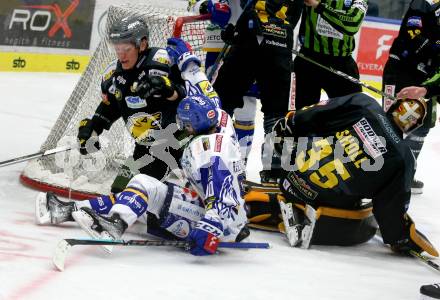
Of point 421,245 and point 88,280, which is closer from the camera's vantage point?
point 88,280

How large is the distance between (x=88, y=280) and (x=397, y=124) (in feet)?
5.51

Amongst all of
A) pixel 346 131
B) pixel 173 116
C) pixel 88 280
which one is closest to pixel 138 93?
pixel 173 116

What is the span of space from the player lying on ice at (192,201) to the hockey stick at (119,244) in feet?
0.20

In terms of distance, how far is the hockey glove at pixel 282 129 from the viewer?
169 inches

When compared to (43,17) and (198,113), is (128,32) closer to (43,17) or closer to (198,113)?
(198,113)

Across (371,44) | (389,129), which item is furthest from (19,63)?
(389,129)

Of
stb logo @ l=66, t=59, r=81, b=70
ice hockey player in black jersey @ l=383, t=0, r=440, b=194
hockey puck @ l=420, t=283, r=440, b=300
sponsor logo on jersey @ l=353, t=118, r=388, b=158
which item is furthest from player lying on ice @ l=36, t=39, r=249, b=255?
stb logo @ l=66, t=59, r=81, b=70

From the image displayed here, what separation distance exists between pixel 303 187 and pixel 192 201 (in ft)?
2.05

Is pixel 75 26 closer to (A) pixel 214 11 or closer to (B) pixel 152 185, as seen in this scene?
(A) pixel 214 11

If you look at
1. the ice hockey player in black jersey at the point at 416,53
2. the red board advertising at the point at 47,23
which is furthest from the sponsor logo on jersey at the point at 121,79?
the red board advertising at the point at 47,23

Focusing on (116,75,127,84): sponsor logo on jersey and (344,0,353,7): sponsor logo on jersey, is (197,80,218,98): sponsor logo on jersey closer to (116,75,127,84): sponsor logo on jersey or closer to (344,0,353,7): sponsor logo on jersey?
(116,75,127,84): sponsor logo on jersey

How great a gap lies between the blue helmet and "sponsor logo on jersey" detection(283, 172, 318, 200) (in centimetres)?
62

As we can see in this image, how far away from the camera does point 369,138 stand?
4062mm

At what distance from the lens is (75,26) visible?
823 centimetres
